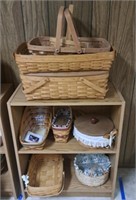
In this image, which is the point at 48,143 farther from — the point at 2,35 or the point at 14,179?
the point at 2,35

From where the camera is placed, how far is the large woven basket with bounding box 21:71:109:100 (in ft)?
3.05

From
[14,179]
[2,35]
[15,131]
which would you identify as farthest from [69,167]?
[2,35]

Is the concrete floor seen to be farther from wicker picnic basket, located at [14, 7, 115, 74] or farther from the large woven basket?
wicker picnic basket, located at [14, 7, 115, 74]

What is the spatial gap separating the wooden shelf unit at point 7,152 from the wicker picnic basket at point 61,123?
0.28 metres

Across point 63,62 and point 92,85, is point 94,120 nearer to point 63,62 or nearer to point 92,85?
point 92,85

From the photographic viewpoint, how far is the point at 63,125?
45.6 inches

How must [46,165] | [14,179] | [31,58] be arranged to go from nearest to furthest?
[31,58] < [14,179] < [46,165]

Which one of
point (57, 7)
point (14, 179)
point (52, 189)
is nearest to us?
point (57, 7)

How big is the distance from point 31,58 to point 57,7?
0.39 m

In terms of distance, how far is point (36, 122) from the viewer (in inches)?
50.6

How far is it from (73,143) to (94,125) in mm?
171

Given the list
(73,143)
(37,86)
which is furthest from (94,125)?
(37,86)

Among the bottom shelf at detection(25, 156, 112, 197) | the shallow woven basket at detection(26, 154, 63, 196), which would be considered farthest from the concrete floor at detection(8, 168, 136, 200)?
the shallow woven basket at detection(26, 154, 63, 196)

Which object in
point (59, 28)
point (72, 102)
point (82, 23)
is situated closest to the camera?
point (59, 28)
